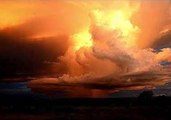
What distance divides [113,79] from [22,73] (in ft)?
4.95

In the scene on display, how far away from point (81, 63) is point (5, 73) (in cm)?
127

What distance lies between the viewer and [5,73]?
7.73 m

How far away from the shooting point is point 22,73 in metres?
7.70

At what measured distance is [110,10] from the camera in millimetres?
7719

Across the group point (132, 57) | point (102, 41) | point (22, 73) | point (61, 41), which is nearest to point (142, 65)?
point (132, 57)

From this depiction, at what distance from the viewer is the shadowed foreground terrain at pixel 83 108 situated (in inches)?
299

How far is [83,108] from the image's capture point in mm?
7629

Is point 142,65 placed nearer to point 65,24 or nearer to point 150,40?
point 150,40

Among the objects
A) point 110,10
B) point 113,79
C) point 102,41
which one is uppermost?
point 110,10

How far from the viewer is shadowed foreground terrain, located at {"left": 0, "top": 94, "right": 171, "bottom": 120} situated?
7.59m

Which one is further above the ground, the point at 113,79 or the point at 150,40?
the point at 150,40

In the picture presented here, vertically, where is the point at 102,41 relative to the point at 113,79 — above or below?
above

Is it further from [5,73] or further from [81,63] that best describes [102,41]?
[5,73]

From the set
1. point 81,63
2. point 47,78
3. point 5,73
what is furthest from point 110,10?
point 5,73
